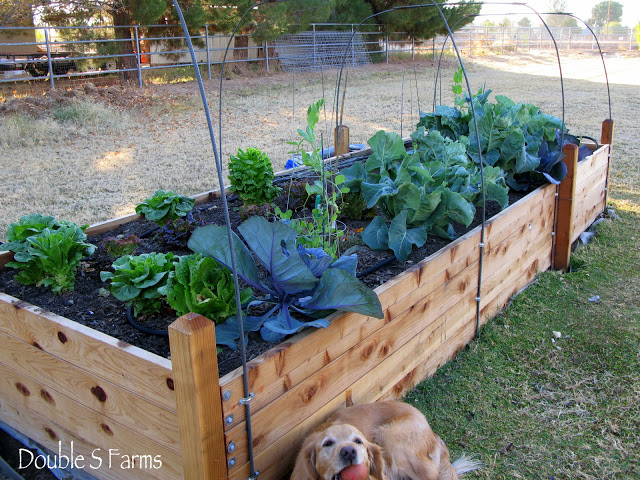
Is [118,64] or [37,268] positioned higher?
[118,64]

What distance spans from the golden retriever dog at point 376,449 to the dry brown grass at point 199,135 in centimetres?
310

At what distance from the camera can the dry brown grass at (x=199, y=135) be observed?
548cm

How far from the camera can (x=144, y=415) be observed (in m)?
1.72

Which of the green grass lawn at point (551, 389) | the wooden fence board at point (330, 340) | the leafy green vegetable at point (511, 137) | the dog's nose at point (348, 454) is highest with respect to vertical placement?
the leafy green vegetable at point (511, 137)

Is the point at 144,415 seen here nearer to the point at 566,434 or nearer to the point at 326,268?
the point at 326,268

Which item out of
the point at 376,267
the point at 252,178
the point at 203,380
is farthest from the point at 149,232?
the point at 203,380

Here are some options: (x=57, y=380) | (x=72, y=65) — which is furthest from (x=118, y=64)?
(x=57, y=380)

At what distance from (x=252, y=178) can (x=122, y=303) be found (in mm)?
1320

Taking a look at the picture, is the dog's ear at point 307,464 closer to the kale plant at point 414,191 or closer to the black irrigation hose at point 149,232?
the kale plant at point 414,191

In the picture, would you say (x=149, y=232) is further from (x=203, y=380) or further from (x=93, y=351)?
(x=203, y=380)

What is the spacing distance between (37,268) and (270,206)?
1.35 meters

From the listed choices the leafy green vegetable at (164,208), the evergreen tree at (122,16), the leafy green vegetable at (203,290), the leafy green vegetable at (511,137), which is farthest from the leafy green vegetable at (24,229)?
the evergreen tree at (122,16)

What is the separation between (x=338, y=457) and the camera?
1.59m

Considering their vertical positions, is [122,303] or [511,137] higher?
[511,137]
